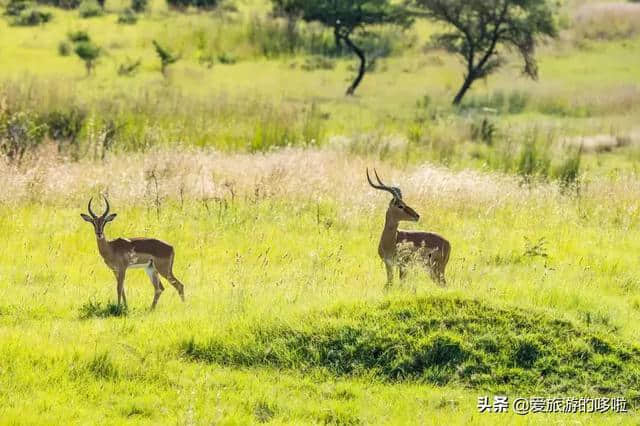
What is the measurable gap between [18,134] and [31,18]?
74.6 feet

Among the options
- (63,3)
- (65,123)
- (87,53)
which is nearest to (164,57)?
(87,53)

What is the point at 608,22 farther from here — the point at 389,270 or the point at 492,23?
the point at 389,270

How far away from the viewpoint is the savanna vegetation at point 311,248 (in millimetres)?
7383

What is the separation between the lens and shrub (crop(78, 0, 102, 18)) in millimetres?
39562

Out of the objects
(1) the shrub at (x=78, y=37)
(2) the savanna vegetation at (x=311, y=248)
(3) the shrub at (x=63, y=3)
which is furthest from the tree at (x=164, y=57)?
(3) the shrub at (x=63, y=3)

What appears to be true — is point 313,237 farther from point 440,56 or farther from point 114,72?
point 440,56

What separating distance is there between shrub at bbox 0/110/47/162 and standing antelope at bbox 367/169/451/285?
826 cm

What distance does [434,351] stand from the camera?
26.3ft

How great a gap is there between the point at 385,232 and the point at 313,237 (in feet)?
11.4

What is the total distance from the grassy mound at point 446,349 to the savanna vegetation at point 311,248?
0.02m

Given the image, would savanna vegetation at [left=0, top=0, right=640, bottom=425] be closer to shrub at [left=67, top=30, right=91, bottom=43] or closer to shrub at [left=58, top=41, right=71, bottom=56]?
shrub at [left=58, top=41, right=71, bottom=56]

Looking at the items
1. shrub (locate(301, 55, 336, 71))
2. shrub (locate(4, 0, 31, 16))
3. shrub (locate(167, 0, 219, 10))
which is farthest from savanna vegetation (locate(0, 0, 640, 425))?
shrub (locate(167, 0, 219, 10))

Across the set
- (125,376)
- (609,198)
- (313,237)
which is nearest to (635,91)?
(609,198)

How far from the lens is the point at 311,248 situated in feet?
38.4
